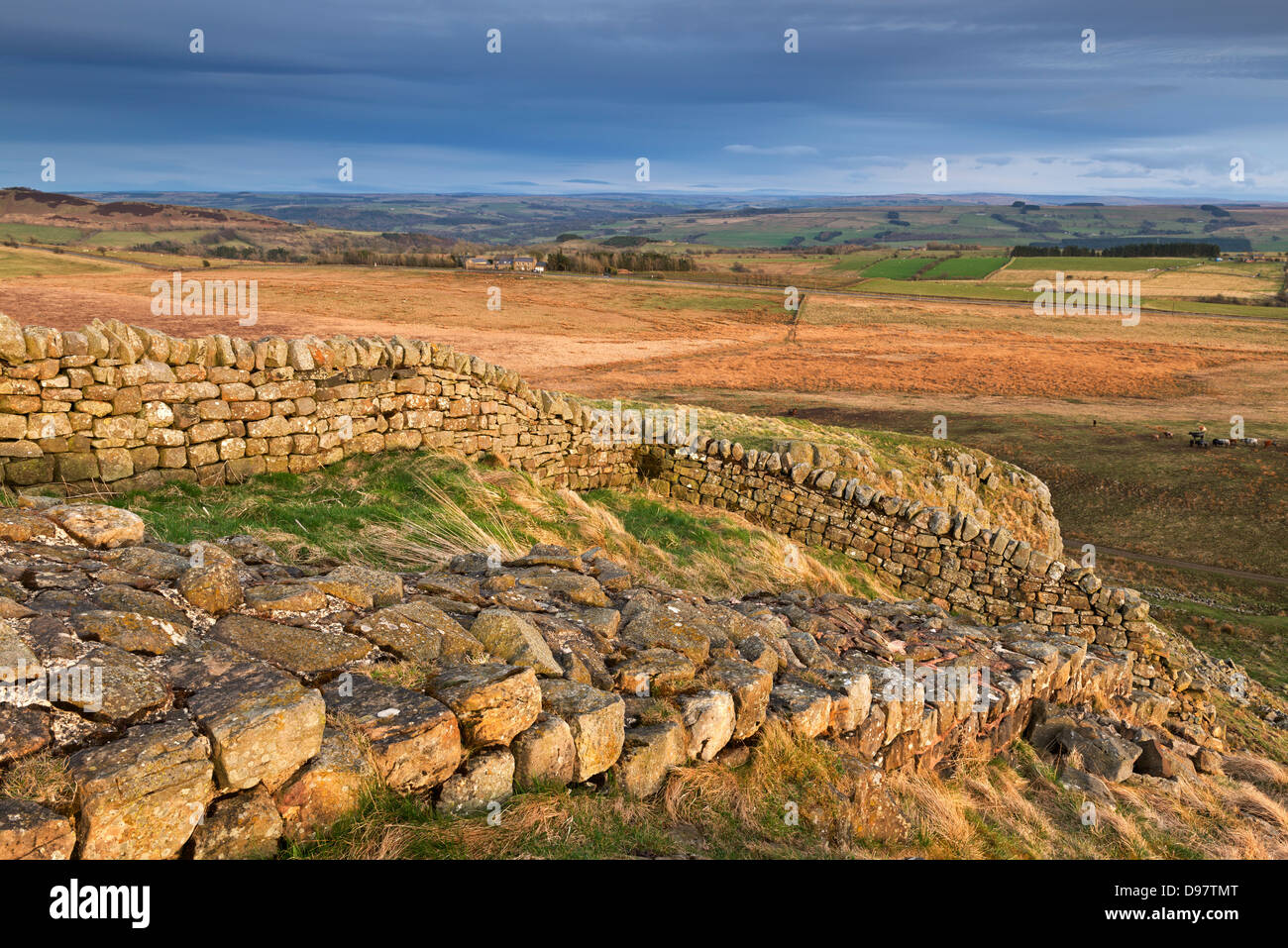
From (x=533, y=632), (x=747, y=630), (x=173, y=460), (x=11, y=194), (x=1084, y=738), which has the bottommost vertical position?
(x=1084, y=738)

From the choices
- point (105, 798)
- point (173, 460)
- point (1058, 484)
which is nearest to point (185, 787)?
point (105, 798)

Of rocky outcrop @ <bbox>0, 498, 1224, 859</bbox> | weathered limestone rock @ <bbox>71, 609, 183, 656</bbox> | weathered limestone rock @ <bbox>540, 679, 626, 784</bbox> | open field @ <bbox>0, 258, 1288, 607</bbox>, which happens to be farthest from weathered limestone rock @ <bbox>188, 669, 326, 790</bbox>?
open field @ <bbox>0, 258, 1288, 607</bbox>

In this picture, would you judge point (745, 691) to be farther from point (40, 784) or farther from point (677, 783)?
point (40, 784)

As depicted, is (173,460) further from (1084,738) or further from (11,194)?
(11,194)

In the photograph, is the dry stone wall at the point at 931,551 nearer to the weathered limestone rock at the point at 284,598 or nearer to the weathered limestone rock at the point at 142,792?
the weathered limestone rock at the point at 284,598

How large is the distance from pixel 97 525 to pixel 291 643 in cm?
231

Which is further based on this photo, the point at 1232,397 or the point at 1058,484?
the point at 1232,397

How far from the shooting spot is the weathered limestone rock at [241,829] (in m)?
3.38

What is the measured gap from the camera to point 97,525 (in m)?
5.71

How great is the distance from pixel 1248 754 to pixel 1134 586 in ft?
34.1

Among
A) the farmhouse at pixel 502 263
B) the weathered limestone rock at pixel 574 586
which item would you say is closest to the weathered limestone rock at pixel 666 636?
the weathered limestone rock at pixel 574 586

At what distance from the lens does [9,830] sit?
2.93 metres

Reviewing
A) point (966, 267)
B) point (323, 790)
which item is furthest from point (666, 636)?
point (966, 267)

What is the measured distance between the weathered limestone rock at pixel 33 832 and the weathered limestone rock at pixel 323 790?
79cm
